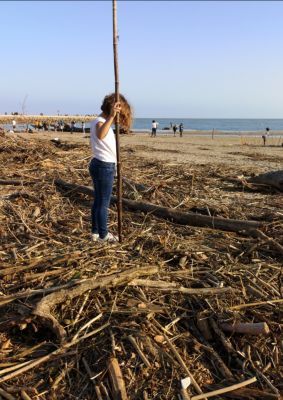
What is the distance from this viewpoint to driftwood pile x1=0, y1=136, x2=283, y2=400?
2.90 metres

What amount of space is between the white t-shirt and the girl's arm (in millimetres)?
68

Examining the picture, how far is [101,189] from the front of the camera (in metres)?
4.96

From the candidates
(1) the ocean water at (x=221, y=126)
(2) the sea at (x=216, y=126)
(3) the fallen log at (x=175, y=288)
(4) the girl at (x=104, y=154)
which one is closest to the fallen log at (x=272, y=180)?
(4) the girl at (x=104, y=154)

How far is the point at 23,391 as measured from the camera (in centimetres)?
276

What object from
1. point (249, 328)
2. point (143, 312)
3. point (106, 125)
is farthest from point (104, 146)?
point (249, 328)

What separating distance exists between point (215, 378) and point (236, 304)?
2.48 feet

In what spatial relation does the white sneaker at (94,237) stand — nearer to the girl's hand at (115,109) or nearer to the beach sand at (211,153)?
the girl's hand at (115,109)

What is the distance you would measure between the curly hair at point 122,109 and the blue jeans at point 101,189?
492mm

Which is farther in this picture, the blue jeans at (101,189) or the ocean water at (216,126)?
the ocean water at (216,126)

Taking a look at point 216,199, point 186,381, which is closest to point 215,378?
point 186,381

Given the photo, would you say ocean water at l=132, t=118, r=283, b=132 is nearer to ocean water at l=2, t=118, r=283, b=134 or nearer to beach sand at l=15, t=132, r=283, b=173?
ocean water at l=2, t=118, r=283, b=134

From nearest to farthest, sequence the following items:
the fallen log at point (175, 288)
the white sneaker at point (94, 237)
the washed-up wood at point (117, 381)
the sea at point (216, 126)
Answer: the washed-up wood at point (117, 381) < the fallen log at point (175, 288) < the white sneaker at point (94, 237) < the sea at point (216, 126)

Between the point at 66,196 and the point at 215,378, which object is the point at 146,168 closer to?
the point at 66,196

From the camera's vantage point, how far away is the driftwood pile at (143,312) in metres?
2.90
